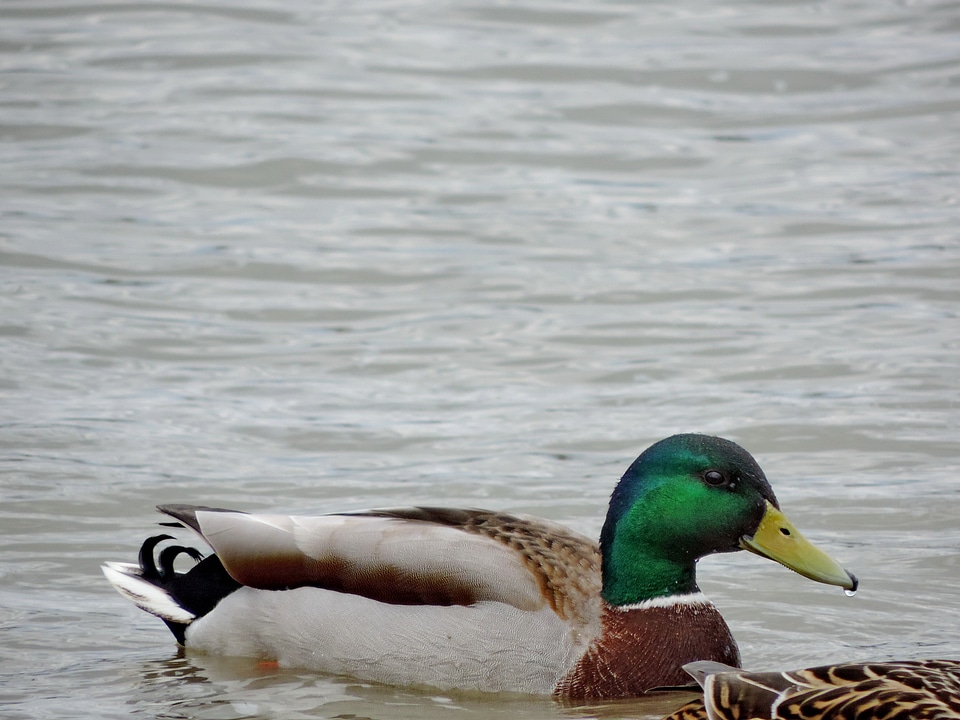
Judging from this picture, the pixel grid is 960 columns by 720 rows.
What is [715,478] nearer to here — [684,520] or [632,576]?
[684,520]

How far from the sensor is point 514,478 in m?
8.35

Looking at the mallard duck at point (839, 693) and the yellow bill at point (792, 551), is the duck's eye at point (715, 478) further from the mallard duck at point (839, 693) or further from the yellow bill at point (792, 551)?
the mallard duck at point (839, 693)

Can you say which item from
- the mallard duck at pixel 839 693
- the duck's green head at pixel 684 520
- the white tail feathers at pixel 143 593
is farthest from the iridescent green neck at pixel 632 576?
the white tail feathers at pixel 143 593

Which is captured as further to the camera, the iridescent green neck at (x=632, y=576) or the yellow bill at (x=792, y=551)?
the iridescent green neck at (x=632, y=576)

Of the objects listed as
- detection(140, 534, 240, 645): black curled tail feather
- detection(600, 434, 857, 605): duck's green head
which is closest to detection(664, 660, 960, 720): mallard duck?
detection(600, 434, 857, 605): duck's green head

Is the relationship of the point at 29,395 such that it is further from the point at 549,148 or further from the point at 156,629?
the point at 549,148

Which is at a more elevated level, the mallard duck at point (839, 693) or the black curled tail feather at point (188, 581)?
the mallard duck at point (839, 693)

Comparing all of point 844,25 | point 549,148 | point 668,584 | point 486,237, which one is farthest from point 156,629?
point 844,25

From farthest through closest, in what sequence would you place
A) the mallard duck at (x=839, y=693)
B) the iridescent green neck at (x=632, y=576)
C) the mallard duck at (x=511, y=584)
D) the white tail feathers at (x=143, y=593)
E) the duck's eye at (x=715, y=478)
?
the white tail feathers at (x=143, y=593) < the iridescent green neck at (x=632, y=576) < the duck's eye at (x=715, y=478) < the mallard duck at (x=511, y=584) < the mallard duck at (x=839, y=693)

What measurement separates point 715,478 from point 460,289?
19.5 ft

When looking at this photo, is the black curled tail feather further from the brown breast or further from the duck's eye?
the duck's eye

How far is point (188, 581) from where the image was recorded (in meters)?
6.46

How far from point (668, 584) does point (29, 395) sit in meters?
4.74

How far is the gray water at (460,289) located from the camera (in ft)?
23.4
